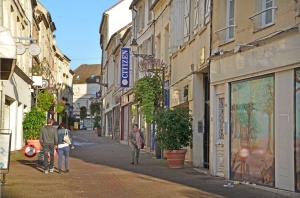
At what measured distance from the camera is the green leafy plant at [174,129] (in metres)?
17.5

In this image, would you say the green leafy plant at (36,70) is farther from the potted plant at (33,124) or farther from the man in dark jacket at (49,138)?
the man in dark jacket at (49,138)

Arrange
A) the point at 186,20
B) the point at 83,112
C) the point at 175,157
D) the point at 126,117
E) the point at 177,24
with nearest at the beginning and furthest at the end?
the point at 175,157 < the point at 186,20 < the point at 177,24 < the point at 126,117 < the point at 83,112

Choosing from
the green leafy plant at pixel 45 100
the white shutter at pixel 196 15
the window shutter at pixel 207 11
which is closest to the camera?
the window shutter at pixel 207 11

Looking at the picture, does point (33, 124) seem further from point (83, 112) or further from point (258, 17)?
point (83, 112)

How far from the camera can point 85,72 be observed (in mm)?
104062

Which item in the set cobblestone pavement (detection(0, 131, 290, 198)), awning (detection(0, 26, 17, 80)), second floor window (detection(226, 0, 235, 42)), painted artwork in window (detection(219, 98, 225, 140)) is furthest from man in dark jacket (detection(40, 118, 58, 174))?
second floor window (detection(226, 0, 235, 42))

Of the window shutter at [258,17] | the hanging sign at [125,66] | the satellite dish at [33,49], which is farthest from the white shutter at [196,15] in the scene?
the hanging sign at [125,66]

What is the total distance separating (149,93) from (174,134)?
5.12m

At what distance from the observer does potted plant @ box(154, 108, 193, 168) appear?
57.3ft

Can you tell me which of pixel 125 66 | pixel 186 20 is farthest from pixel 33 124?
pixel 125 66

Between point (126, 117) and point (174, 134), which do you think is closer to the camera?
point (174, 134)

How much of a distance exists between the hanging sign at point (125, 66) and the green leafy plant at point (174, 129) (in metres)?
17.1

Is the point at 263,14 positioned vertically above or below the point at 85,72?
below

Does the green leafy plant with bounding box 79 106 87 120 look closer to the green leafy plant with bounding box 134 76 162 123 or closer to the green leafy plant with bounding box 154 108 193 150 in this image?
the green leafy plant with bounding box 134 76 162 123
